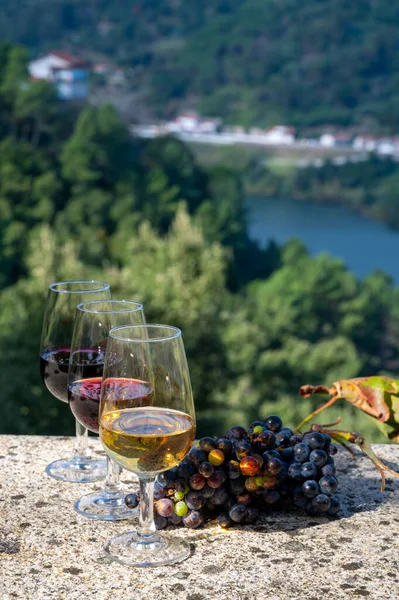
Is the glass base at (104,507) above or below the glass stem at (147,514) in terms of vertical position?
below

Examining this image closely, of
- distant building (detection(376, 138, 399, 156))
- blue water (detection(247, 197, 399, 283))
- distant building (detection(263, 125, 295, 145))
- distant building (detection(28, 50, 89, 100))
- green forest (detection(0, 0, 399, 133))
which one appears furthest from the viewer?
green forest (detection(0, 0, 399, 133))

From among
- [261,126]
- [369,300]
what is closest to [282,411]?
[369,300]

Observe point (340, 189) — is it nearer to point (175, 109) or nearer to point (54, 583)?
point (175, 109)

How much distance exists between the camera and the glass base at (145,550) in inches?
37.2

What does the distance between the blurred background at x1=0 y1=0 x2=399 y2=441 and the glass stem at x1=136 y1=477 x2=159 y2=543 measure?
36.6 feet

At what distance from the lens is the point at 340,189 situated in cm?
4462

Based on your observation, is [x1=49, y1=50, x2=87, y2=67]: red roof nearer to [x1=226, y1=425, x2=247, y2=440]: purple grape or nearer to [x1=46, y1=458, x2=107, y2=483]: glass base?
[x1=46, y1=458, x2=107, y2=483]: glass base

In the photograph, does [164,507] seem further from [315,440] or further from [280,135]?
[280,135]

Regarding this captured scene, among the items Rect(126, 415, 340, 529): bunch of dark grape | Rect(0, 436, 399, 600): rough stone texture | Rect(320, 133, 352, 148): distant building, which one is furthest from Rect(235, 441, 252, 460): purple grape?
Rect(320, 133, 352, 148): distant building

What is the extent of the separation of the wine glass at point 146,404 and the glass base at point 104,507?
0.18 metres

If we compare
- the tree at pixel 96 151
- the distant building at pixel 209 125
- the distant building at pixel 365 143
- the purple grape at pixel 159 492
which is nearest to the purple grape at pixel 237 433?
the purple grape at pixel 159 492

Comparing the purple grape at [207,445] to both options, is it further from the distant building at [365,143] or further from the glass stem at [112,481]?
the distant building at [365,143]

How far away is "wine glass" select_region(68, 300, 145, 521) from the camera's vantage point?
1.05 m

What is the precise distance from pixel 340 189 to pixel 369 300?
15.0 metres
